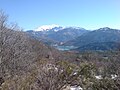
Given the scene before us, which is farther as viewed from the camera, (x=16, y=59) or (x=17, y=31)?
(x=17, y=31)

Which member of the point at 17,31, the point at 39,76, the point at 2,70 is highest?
the point at 17,31

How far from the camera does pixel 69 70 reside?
9680mm

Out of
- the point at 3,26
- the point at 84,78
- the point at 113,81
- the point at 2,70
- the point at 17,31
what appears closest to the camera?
the point at 113,81

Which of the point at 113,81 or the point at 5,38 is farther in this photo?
the point at 5,38

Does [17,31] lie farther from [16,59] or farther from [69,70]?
[69,70]

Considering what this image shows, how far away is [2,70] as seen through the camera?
21.5 m

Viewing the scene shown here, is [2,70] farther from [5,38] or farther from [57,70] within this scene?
[57,70]

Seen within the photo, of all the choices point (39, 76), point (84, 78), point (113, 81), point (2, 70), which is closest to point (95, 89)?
point (113, 81)

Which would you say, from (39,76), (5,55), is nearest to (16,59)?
(5,55)

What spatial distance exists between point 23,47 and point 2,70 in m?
7.36

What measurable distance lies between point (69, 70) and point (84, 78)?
3.86 m

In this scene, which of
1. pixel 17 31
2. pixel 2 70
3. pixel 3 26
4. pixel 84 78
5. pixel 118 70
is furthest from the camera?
pixel 17 31

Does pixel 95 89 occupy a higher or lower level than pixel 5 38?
lower

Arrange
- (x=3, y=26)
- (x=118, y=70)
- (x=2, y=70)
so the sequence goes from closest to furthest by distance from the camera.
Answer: (x=118, y=70)
(x=2, y=70)
(x=3, y=26)
